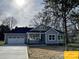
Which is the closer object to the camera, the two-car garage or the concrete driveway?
the concrete driveway

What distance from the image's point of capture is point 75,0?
94.4ft

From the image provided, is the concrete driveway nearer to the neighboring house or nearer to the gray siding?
the gray siding

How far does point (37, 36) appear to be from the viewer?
4966 cm

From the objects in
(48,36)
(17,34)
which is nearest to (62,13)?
(48,36)

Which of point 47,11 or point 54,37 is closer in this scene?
point 47,11

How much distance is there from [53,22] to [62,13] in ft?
6.46

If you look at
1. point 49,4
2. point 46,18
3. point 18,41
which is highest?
point 49,4

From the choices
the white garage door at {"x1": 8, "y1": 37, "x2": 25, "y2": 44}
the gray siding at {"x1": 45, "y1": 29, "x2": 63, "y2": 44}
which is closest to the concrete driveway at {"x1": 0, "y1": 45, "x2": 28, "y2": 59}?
the gray siding at {"x1": 45, "y1": 29, "x2": 63, "y2": 44}

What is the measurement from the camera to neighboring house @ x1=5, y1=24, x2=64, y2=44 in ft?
159

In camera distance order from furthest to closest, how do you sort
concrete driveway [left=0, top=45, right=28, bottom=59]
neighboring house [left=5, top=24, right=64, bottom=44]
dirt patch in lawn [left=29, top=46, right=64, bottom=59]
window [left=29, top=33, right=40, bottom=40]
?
window [left=29, top=33, right=40, bottom=40] < neighboring house [left=5, top=24, right=64, bottom=44] < concrete driveway [left=0, top=45, right=28, bottom=59] < dirt patch in lawn [left=29, top=46, right=64, bottom=59]

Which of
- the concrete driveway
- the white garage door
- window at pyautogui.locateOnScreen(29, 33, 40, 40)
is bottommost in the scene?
the concrete driveway

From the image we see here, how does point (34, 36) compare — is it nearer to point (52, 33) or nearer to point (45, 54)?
point (52, 33)

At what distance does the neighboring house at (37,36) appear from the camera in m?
48.4

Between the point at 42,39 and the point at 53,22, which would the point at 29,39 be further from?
the point at 53,22
